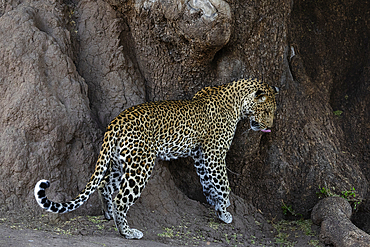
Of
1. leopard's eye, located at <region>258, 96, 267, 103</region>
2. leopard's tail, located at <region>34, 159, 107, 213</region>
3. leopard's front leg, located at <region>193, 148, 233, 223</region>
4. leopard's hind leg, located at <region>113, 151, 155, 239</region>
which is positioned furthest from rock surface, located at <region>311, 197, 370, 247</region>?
leopard's tail, located at <region>34, 159, 107, 213</region>

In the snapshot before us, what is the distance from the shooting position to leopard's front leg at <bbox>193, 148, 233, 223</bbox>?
6156mm

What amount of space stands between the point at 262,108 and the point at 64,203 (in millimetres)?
3398

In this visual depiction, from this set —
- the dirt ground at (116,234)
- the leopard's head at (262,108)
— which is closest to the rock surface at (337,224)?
the dirt ground at (116,234)

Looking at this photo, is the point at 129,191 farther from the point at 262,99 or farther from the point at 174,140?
the point at 262,99

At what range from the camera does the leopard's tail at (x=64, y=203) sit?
4.36m

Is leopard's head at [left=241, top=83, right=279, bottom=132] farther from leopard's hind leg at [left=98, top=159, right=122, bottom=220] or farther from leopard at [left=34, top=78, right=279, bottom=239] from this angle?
leopard's hind leg at [left=98, top=159, right=122, bottom=220]

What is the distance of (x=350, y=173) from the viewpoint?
→ 7215mm

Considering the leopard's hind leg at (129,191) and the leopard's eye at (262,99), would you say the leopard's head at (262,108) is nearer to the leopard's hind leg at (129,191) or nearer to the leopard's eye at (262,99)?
the leopard's eye at (262,99)

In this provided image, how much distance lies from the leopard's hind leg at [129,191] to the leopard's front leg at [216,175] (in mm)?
1200

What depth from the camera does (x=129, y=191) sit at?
5215mm

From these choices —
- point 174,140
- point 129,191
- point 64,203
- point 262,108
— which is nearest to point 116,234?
point 129,191

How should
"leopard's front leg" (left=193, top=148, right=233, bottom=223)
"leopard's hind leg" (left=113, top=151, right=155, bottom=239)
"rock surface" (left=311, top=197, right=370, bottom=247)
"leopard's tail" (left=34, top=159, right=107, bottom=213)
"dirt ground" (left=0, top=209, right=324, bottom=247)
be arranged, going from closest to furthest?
1. "leopard's tail" (left=34, top=159, right=107, bottom=213)
2. "dirt ground" (left=0, top=209, right=324, bottom=247)
3. "leopard's hind leg" (left=113, top=151, right=155, bottom=239)
4. "rock surface" (left=311, top=197, right=370, bottom=247)
5. "leopard's front leg" (left=193, top=148, right=233, bottom=223)

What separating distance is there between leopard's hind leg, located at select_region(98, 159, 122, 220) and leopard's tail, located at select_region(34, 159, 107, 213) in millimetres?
449

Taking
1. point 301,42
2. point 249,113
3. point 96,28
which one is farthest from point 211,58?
point 301,42
